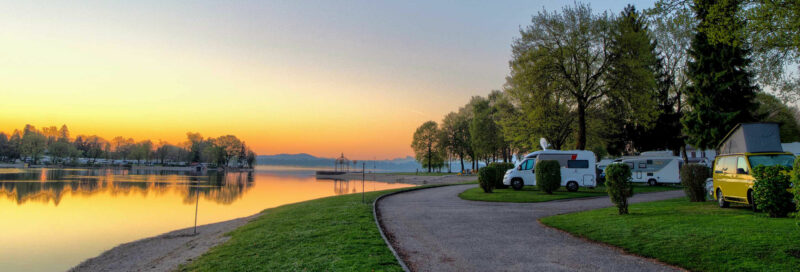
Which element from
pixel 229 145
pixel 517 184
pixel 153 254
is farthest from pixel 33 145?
pixel 517 184

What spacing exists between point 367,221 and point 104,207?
24.8 meters

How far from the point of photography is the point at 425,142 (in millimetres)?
74750

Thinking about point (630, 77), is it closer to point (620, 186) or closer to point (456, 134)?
point (620, 186)

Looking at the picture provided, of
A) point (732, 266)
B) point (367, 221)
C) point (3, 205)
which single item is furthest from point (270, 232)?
point (3, 205)

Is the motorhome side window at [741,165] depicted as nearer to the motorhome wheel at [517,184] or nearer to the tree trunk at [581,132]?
the motorhome wheel at [517,184]

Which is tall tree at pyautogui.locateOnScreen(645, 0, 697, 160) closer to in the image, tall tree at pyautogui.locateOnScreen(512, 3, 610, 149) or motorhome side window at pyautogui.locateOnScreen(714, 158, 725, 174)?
tall tree at pyautogui.locateOnScreen(512, 3, 610, 149)

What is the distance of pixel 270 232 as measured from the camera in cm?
1219

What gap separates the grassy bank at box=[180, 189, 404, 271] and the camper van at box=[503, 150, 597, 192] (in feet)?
46.0

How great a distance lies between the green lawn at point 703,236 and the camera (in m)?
6.11

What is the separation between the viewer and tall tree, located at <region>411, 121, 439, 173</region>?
74125 mm

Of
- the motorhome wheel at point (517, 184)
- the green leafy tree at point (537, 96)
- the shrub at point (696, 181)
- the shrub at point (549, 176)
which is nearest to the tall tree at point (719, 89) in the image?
the green leafy tree at point (537, 96)

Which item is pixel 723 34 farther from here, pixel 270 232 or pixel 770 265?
pixel 270 232

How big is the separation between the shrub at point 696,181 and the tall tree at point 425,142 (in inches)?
2337

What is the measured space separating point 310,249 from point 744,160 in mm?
12376
